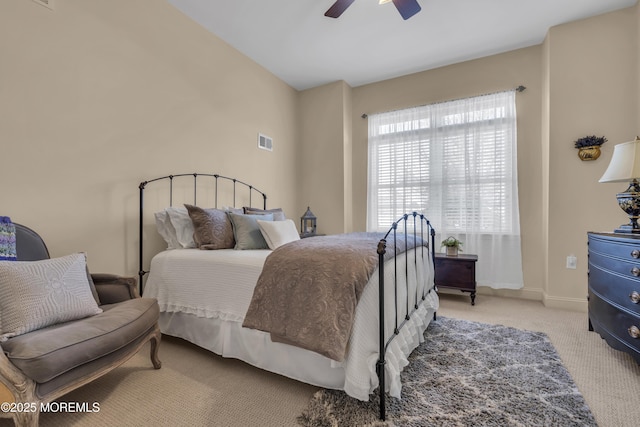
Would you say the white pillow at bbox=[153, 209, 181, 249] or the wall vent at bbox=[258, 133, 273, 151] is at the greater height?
the wall vent at bbox=[258, 133, 273, 151]

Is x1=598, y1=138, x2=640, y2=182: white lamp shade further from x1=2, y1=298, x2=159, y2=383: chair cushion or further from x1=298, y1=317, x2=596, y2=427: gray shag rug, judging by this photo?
x1=2, y1=298, x2=159, y2=383: chair cushion

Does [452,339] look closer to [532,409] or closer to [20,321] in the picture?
[532,409]

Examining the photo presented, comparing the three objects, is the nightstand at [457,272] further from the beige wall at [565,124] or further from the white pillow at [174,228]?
the white pillow at [174,228]

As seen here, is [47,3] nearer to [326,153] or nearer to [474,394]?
[326,153]

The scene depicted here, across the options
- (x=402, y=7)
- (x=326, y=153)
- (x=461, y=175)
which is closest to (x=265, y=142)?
(x=326, y=153)

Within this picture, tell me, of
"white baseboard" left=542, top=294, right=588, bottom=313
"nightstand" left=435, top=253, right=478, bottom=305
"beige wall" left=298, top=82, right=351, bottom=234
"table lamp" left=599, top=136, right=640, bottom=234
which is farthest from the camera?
"beige wall" left=298, top=82, right=351, bottom=234

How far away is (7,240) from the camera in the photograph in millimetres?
1563

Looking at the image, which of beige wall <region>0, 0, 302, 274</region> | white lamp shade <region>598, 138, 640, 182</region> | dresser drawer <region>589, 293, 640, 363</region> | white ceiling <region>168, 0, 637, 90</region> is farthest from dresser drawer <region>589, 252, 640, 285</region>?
beige wall <region>0, 0, 302, 274</region>

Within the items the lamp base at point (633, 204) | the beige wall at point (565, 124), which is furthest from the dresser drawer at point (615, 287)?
the beige wall at point (565, 124)

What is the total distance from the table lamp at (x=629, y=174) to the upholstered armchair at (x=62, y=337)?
3083 mm

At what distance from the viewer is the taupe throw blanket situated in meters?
1.38

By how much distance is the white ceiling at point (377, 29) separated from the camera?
268 centimetres

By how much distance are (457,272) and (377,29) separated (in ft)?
8.82

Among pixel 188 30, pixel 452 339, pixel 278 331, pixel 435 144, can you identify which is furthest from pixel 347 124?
pixel 278 331
